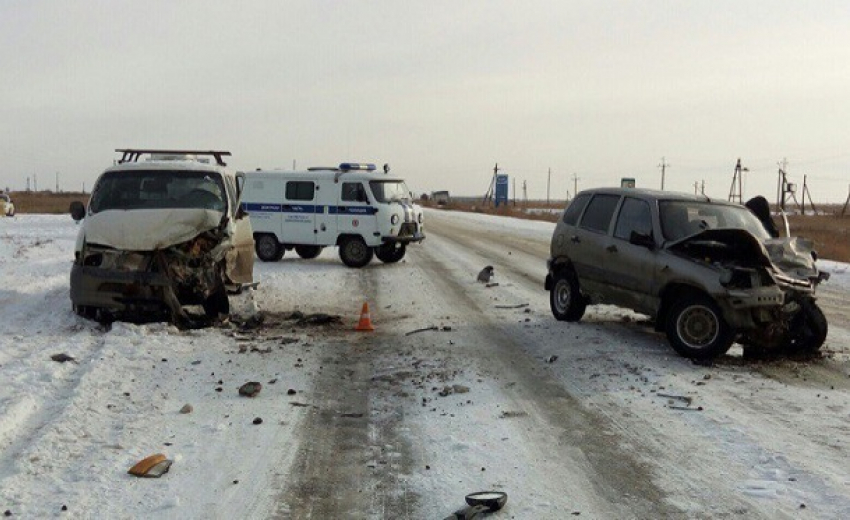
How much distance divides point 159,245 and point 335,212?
9891mm

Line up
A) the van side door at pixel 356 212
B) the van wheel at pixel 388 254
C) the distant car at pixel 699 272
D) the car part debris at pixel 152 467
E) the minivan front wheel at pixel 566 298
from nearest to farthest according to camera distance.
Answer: the car part debris at pixel 152 467 → the distant car at pixel 699 272 → the minivan front wheel at pixel 566 298 → the van side door at pixel 356 212 → the van wheel at pixel 388 254

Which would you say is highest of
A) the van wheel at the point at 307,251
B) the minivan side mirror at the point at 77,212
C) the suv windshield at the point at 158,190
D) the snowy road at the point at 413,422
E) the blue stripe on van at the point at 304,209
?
the suv windshield at the point at 158,190

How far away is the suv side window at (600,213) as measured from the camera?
1091 cm

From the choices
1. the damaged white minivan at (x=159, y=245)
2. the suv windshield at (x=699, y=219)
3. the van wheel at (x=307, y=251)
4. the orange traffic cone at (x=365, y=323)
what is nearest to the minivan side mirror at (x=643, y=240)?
the suv windshield at (x=699, y=219)

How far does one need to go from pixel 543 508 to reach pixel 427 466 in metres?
1.03

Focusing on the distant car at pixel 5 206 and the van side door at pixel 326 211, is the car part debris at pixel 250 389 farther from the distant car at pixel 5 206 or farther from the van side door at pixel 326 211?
the distant car at pixel 5 206

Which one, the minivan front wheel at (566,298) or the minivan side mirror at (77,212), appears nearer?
the minivan front wheel at (566,298)

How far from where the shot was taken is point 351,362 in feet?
29.6

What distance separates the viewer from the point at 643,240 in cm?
981

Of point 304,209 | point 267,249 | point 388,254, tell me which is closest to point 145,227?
point 304,209

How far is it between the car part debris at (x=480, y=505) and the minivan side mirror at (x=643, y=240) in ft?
18.1

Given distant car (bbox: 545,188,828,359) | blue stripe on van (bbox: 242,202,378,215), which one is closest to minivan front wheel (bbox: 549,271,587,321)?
distant car (bbox: 545,188,828,359)

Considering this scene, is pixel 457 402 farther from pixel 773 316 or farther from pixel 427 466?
pixel 773 316

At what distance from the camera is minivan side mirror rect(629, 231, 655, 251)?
9.78m
